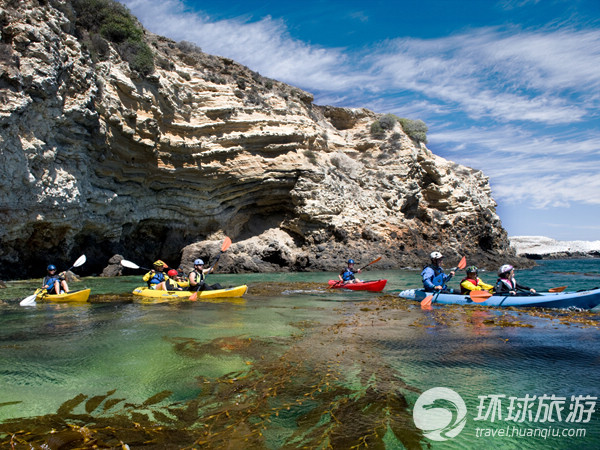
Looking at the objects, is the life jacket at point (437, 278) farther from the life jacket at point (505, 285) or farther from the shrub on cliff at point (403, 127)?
the shrub on cliff at point (403, 127)

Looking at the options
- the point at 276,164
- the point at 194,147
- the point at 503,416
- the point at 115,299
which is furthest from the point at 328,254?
the point at 503,416

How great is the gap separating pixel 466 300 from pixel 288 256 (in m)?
15.5

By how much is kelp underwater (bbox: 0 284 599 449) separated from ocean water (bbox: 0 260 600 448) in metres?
0.02

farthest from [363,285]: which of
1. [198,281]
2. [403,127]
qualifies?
[403,127]

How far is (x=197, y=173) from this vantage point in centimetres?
2305

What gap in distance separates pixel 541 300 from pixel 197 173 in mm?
18628

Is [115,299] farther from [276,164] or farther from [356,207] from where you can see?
[356,207]

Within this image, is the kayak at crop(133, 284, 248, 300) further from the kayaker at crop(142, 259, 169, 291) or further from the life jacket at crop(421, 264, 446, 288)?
the life jacket at crop(421, 264, 446, 288)

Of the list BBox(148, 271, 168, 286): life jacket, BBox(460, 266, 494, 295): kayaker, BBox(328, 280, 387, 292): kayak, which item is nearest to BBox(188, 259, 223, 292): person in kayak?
BBox(148, 271, 168, 286): life jacket

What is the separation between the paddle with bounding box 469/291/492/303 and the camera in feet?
30.2

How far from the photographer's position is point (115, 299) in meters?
11.3

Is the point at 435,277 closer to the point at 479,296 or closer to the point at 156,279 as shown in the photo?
the point at 479,296

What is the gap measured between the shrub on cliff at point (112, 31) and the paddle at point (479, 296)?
17858mm

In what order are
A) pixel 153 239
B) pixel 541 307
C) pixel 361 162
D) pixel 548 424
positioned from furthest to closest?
pixel 361 162, pixel 153 239, pixel 541 307, pixel 548 424
